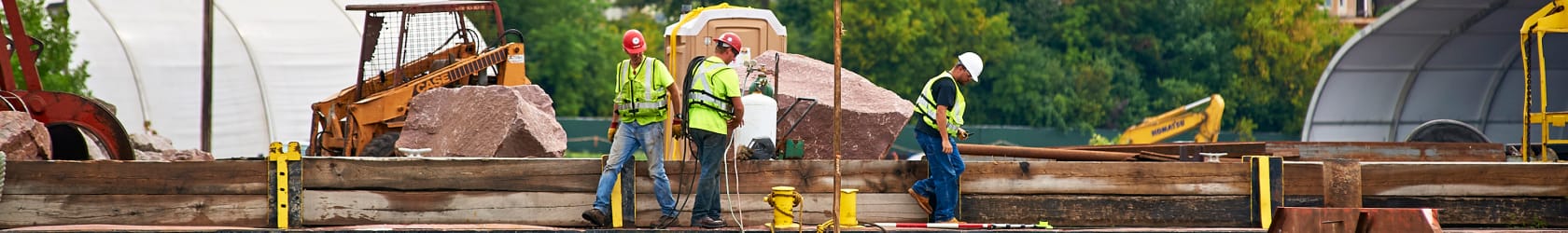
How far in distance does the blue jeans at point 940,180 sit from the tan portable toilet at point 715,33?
4.55 meters

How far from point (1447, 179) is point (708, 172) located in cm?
501

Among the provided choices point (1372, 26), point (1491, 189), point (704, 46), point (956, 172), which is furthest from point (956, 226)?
point (1372, 26)

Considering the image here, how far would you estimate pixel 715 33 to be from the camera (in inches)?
628

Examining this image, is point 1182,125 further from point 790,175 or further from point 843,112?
point 790,175

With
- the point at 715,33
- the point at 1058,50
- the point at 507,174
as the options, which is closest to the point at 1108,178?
the point at 507,174

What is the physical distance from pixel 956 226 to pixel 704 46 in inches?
209

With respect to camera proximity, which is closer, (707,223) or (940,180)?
(707,223)

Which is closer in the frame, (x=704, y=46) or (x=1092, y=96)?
(x=704, y=46)

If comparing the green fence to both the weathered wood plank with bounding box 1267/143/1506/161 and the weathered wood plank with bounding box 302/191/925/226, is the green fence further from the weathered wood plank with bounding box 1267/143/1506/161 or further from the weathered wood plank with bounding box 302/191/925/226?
the weathered wood plank with bounding box 302/191/925/226

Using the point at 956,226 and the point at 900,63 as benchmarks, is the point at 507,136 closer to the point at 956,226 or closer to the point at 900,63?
the point at 956,226

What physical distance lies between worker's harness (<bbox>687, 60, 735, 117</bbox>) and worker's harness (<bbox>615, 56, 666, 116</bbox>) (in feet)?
0.74

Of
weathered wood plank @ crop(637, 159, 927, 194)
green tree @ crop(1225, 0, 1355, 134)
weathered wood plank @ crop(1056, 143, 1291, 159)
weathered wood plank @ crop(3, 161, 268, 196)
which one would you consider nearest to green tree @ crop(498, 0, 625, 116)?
green tree @ crop(1225, 0, 1355, 134)

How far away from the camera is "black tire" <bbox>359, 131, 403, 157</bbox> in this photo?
17.5 metres

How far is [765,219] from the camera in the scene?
11336 millimetres
